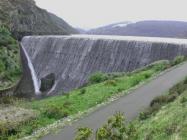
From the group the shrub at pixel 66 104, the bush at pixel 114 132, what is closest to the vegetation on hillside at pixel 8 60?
the shrub at pixel 66 104

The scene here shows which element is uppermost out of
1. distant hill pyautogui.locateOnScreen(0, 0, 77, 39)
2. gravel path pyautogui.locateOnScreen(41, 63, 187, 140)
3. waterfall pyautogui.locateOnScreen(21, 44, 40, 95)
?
distant hill pyautogui.locateOnScreen(0, 0, 77, 39)

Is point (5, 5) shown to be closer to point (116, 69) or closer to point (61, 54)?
point (61, 54)

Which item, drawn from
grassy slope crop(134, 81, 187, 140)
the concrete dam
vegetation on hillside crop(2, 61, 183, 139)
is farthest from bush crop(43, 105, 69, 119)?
the concrete dam

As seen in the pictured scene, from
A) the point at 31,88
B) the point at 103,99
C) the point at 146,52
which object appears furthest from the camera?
the point at 31,88

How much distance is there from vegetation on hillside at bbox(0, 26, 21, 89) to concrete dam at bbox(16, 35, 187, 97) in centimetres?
156

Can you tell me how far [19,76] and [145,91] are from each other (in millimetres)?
43229

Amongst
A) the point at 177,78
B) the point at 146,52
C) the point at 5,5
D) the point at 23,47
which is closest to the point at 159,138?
the point at 177,78

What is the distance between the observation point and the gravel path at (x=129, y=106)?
911 inches

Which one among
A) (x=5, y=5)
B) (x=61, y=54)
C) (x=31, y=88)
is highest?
(x=5, y=5)

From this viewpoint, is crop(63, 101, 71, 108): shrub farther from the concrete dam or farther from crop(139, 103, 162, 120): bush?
the concrete dam

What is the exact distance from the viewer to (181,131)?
51.1 ft

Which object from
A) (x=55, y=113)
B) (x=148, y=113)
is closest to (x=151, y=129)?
(x=148, y=113)

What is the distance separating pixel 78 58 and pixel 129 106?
3891 cm

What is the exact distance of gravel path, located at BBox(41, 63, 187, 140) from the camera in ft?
75.9
